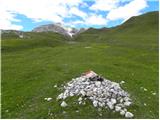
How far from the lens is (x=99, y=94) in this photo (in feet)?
84.3

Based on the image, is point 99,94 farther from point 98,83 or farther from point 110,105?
point 98,83

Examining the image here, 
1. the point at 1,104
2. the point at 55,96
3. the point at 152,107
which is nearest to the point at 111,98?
the point at 152,107

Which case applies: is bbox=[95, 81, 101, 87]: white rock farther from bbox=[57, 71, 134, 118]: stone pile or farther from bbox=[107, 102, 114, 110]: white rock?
bbox=[107, 102, 114, 110]: white rock

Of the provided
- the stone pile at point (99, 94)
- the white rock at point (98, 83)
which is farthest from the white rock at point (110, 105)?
the white rock at point (98, 83)

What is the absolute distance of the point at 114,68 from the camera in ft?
144

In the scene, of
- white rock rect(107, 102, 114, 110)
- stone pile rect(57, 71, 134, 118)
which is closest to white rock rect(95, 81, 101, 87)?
stone pile rect(57, 71, 134, 118)

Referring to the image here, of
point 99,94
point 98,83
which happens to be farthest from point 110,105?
point 98,83

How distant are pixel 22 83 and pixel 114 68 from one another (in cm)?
1357

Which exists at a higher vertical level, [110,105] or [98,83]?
[98,83]

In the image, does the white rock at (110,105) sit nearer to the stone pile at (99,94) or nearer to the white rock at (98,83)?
the stone pile at (99,94)

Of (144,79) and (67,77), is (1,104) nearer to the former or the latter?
(67,77)

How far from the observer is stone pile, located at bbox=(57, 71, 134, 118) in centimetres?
2473

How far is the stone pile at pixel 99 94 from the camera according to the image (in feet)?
81.1

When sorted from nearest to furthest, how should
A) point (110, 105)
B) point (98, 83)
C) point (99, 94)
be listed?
point (110, 105) → point (99, 94) → point (98, 83)
